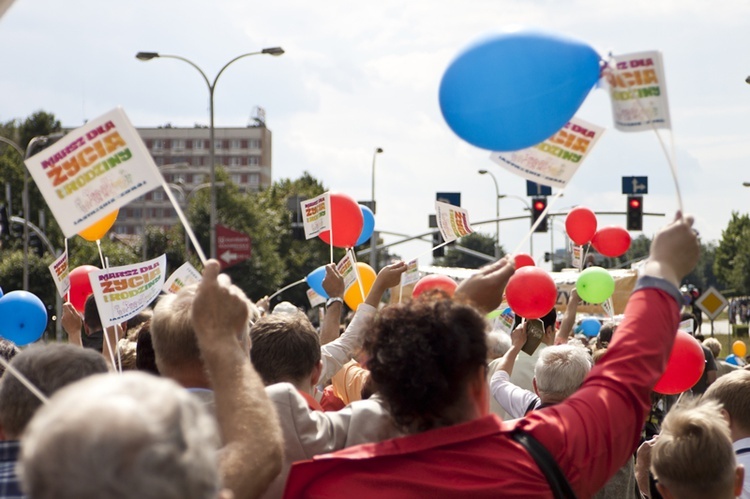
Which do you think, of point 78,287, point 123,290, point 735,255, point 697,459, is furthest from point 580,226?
point 735,255

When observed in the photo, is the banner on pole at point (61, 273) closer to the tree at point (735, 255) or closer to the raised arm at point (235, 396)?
the raised arm at point (235, 396)

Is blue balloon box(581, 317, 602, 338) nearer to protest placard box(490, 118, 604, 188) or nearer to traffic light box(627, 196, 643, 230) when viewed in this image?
traffic light box(627, 196, 643, 230)

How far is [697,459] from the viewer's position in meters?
2.95

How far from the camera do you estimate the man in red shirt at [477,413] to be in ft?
7.42

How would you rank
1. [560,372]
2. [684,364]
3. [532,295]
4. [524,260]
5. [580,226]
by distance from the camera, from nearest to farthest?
1. [560,372]
2. [684,364]
3. [532,295]
4. [524,260]
5. [580,226]

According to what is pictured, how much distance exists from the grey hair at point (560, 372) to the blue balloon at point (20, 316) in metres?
4.49

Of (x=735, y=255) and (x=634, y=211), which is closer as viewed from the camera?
(x=634, y=211)

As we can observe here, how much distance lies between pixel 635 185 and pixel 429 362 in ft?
77.3

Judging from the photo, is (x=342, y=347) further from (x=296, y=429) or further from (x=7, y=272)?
(x=7, y=272)

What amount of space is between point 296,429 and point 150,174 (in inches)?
34.3

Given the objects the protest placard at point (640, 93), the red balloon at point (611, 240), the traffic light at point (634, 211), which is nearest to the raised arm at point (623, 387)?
the protest placard at point (640, 93)

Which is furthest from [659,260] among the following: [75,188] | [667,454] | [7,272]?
[7,272]

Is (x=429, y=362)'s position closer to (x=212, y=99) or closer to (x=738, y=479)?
(x=738, y=479)

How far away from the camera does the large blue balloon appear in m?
2.87
